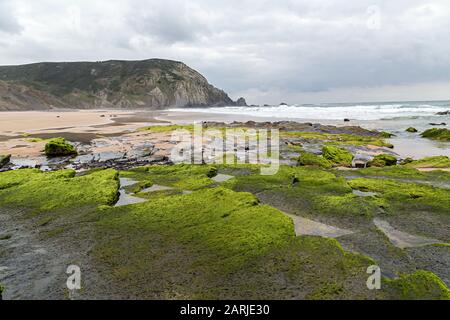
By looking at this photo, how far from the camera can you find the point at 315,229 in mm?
6887

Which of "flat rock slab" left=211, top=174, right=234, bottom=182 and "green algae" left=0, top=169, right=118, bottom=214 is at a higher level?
"green algae" left=0, top=169, right=118, bottom=214

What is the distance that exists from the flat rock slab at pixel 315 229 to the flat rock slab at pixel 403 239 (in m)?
0.77

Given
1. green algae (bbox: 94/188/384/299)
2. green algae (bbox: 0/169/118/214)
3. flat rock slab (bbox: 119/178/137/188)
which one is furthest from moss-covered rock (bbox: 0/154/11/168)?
green algae (bbox: 94/188/384/299)

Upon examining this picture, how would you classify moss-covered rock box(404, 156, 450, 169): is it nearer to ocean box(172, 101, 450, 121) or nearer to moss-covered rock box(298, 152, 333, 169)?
moss-covered rock box(298, 152, 333, 169)

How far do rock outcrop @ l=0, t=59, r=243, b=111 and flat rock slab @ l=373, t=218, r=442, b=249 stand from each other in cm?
12236

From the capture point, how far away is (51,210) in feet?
26.4

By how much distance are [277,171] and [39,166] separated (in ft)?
34.3

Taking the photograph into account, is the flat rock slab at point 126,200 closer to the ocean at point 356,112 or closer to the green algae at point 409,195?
the green algae at point 409,195

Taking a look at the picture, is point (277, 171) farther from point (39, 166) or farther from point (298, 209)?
point (39, 166)

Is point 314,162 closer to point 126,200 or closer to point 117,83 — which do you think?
point 126,200

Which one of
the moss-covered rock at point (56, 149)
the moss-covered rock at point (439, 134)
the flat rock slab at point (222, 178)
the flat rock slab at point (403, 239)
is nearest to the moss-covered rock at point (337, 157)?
the flat rock slab at point (222, 178)

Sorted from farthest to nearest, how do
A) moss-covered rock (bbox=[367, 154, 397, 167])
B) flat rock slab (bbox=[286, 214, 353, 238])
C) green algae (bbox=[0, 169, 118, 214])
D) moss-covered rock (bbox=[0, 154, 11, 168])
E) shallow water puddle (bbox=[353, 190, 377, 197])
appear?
moss-covered rock (bbox=[0, 154, 11, 168]) → moss-covered rock (bbox=[367, 154, 397, 167]) → shallow water puddle (bbox=[353, 190, 377, 197]) → green algae (bbox=[0, 169, 118, 214]) → flat rock slab (bbox=[286, 214, 353, 238])

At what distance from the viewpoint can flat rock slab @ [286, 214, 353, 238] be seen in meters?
6.62
